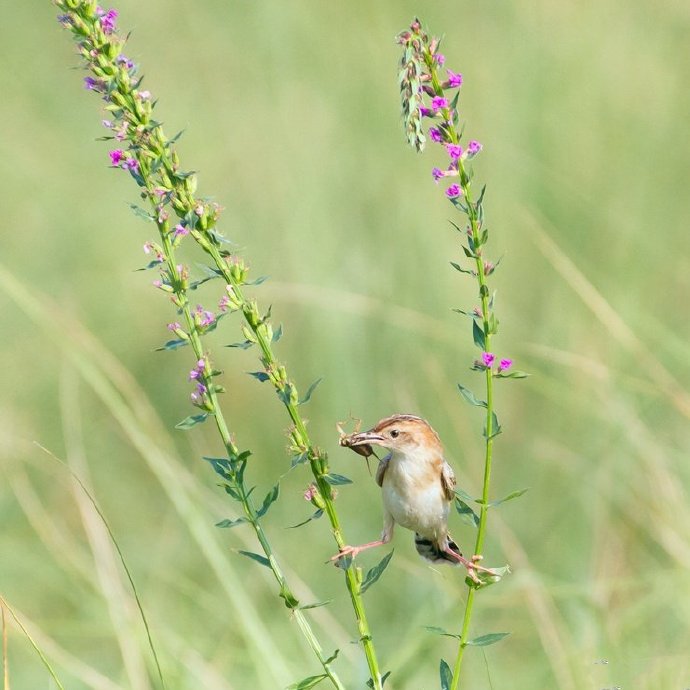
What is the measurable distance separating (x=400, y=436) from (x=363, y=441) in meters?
0.19

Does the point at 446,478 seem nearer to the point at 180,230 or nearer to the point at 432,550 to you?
the point at 432,550

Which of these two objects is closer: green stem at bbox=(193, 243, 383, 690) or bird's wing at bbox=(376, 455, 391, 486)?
green stem at bbox=(193, 243, 383, 690)

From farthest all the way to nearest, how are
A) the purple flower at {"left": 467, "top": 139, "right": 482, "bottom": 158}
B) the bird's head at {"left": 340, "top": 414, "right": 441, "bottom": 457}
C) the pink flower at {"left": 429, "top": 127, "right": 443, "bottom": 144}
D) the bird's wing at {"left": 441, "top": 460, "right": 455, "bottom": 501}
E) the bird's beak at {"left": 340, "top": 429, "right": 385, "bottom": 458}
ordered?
the bird's wing at {"left": 441, "top": 460, "right": 455, "bottom": 501}
the bird's head at {"left": 340, "top": 414, "right": 441, "bottom": 457}
the bird's beak at {"left": 340, "top": 429, "right": 385, "bottom": 458}
the pink flower at {"left": 429, "top": 127, "right": 443, "bottom": 144}
the purple flower at {"left": 467, "top": 139, "right": 482, "bottom": 158}

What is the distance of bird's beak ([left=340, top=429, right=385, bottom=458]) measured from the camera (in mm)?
3115

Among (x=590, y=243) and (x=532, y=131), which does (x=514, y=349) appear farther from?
(x=532, y=131)

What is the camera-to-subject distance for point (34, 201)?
879 cm

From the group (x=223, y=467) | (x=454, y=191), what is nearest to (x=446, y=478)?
(x=223, y=467)

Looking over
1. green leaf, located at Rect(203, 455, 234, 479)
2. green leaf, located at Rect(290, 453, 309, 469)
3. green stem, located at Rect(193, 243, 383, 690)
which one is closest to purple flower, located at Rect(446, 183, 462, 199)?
green stem, located at Rect(193, 243, 383, 690)

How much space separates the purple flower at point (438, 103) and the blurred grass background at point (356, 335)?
5.98 feet

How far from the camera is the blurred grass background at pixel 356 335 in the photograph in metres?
4.67

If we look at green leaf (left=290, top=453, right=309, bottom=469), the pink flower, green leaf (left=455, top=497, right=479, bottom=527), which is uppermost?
the pink flower

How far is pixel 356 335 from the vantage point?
22.7 feet

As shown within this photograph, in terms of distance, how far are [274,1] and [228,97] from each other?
716 millimetres

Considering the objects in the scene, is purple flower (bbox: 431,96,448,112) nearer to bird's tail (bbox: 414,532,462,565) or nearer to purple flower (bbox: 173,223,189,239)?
purple flower (bbox: 173,223,189,239)
